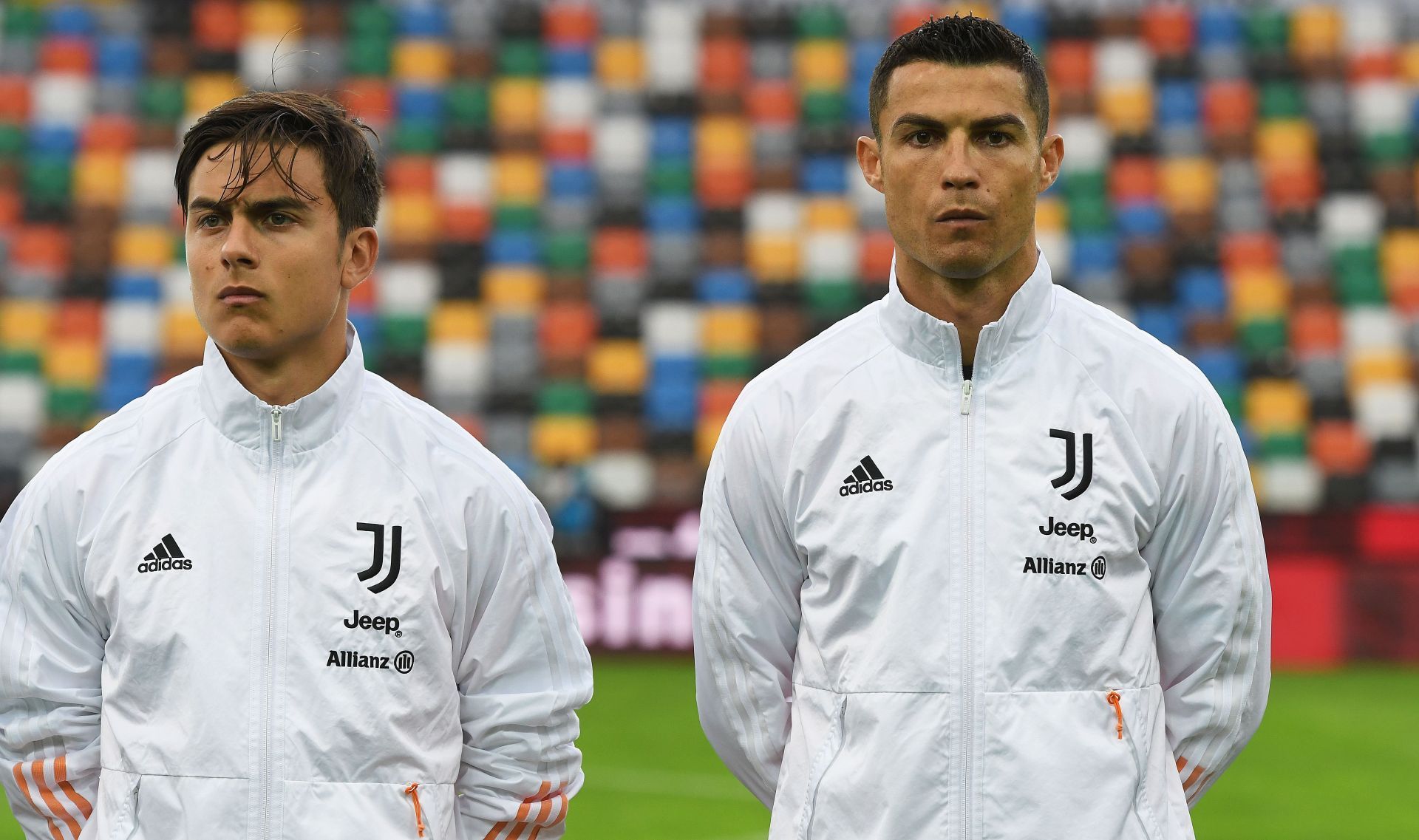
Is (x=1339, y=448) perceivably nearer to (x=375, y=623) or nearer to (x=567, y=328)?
(x=567, y=328)

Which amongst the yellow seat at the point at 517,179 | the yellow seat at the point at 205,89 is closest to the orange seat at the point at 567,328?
the yellow seat at the point at 517,179

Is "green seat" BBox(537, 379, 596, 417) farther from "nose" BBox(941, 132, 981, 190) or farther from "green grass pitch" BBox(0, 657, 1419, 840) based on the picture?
"nose" BBox(941, 132, 981, 190)

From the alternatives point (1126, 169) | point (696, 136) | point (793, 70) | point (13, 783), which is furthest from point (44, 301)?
point (13, 783)

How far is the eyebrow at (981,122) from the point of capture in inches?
115

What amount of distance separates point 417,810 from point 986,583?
36.6 inches

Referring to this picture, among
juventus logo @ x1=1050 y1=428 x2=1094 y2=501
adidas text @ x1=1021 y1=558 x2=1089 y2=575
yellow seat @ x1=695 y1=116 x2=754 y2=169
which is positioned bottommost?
adidas text @ x1=1021 y1=558 x2=1089 y2=575

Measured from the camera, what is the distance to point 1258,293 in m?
14.7

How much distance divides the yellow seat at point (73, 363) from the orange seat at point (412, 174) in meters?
2.67

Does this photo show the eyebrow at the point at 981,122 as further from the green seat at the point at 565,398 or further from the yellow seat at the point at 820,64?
the yellow seat at the point at 820,64

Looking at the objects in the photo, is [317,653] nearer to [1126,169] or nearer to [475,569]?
[475,569]

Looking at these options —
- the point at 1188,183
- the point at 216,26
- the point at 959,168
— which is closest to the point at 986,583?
the point at 959,168

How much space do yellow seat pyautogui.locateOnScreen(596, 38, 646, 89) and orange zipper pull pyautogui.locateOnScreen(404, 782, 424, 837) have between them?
1300 centimetres

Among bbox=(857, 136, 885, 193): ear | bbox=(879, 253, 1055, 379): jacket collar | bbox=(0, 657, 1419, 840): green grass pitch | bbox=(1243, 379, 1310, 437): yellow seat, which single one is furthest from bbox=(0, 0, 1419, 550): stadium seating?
bbox=(879, 253, 1055, 379): jacket collar

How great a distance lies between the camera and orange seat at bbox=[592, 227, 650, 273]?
14.7 m
